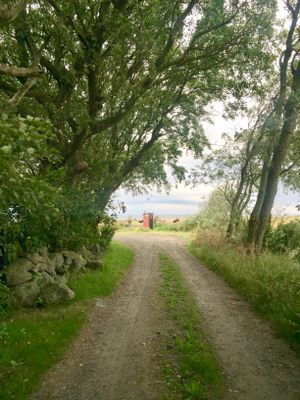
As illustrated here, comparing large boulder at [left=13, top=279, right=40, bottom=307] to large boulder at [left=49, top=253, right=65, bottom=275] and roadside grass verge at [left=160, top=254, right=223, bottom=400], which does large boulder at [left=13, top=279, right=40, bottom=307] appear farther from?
roadside grass verge at [left=160, top=254, right=223, bottom=400]

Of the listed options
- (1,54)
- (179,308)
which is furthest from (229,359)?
(1,54)

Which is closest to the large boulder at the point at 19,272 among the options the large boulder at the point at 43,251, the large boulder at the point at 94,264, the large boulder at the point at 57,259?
the large boulder at the point at 43,251

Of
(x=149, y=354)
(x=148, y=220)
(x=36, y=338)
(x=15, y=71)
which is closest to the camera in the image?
(x=15, y=71)

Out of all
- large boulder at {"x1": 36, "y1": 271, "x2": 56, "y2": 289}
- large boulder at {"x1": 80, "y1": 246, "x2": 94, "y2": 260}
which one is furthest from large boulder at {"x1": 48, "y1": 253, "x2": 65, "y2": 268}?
large boulder at {"x1": 80, "y1": 246, "x2": 94, "y2": 260}

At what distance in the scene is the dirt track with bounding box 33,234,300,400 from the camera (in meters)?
6.33

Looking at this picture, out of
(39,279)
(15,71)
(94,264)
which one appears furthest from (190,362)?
(94,264)

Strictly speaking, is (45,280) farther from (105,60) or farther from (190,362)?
(105,60)

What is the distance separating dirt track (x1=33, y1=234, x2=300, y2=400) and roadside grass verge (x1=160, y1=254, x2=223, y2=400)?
231 mm

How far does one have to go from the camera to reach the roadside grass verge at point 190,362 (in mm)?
6211

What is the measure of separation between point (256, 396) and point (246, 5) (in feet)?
42.6

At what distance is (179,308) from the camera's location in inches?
444

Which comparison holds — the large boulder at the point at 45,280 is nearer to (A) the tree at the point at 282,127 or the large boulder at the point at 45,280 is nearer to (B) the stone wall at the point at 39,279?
(B) the stone wall at the point at 39,279

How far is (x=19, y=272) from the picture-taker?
10.7 m

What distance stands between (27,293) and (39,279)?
57 cm
